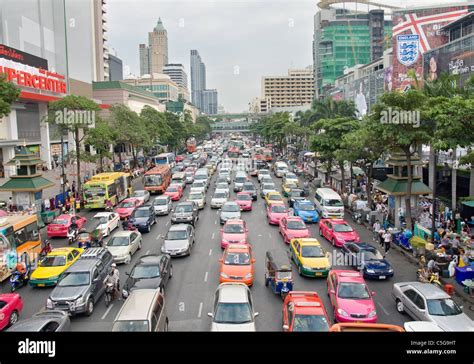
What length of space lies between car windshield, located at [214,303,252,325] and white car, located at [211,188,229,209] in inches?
860

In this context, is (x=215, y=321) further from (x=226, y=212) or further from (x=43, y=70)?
(x=43, y=70)

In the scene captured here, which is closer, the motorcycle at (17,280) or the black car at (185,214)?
the motorcycle at (17,280)

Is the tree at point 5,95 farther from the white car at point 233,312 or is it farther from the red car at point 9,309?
the white car at point 233,312

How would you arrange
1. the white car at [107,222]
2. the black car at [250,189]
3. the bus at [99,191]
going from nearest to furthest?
the white car at [107,222], the bus at [99,191], the black car at [250,189]

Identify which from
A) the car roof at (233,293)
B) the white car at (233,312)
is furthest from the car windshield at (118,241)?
the white car at (233,312)

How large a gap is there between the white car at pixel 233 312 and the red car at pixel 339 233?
10.9m

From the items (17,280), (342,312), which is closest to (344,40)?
(17,280)

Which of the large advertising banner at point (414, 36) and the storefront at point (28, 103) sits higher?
the large advertising banner at point (414, 36)

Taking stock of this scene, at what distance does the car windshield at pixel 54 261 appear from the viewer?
18156 mm

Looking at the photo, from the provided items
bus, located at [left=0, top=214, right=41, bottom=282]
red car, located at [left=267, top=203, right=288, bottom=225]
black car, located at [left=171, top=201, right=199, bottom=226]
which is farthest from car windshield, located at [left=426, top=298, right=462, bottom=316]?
black car, located at [left=171, top=201, right=199, bottom=226]

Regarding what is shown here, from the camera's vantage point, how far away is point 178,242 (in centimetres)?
2166

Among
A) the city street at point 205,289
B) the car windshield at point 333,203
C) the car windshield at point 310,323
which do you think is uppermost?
the car windshield at point 333,203

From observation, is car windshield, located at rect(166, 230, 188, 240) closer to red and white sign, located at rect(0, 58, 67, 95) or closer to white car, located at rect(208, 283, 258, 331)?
white car, located at rect(208, 283, 258, 331)
